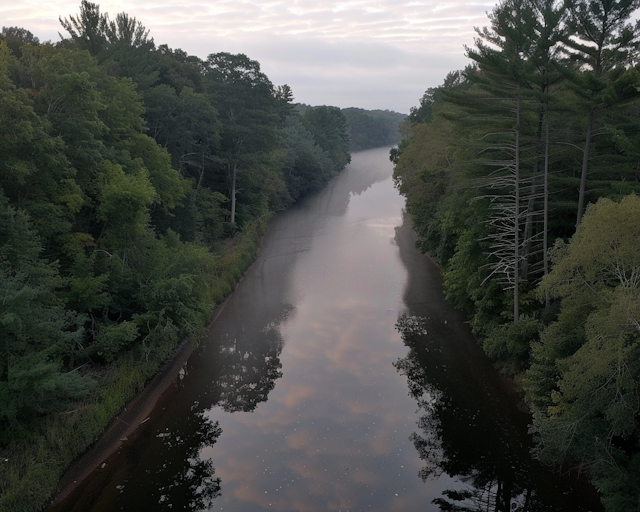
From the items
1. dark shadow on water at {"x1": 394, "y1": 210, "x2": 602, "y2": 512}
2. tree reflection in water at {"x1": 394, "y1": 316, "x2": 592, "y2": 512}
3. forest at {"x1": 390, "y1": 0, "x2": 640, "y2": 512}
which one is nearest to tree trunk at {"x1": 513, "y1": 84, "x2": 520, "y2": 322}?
forest at {"x1": 390, "y1": 0, "x2": 640, "y2": 512}

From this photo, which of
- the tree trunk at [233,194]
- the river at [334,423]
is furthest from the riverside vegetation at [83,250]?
the tree trunk at [233,194]

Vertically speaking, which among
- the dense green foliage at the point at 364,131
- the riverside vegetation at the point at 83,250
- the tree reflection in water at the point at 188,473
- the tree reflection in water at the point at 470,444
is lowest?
the tree reflection in water at the point at 188,473

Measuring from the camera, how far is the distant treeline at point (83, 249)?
44.4 feet

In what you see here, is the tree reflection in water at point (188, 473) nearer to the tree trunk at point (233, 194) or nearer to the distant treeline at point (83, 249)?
the distant treeline at point (83, 249)

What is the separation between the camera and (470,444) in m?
15.1

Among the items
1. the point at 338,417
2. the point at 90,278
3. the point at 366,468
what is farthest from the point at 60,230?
the point at 366,468

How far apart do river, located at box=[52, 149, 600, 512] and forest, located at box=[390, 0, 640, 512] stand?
60.3 inches

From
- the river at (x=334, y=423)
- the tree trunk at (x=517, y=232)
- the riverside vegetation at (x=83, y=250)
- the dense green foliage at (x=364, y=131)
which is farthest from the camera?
the dense green foliage at (x=364, y=131)

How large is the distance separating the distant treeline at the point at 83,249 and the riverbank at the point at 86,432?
0.05m

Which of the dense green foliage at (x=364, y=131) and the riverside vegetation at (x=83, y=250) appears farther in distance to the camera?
the dense green foliage at (x=364, y=131)

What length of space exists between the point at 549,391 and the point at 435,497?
4.27 m

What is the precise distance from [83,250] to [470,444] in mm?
14942

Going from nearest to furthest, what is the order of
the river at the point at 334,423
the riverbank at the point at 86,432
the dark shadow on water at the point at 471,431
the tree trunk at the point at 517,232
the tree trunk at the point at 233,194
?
the riverbank at the point at 86,432
the dark shadow on water at the point at 471,431
the river at the point at 334,423
the tree trunk at the point at 517,232
the tree trunk at the point at 233,194

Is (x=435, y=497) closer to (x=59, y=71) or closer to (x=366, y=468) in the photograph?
(x=366, y=468)
